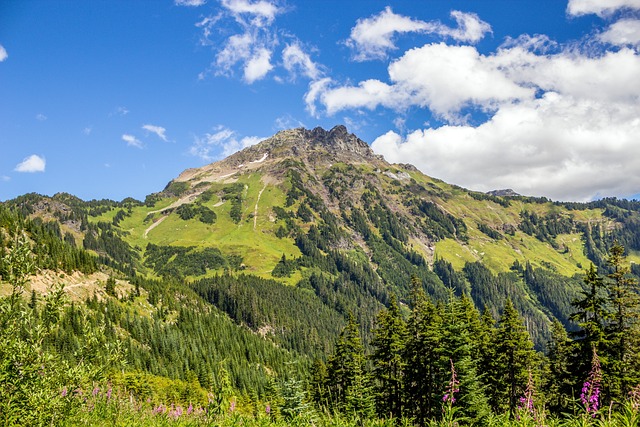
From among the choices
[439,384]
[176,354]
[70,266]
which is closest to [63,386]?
[439,384]

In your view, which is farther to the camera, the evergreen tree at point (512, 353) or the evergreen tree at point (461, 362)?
the evergreen tree at point (512, 353)

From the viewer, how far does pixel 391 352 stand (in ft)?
141

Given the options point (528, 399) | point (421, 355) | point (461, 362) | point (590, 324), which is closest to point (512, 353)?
point (421, 355)

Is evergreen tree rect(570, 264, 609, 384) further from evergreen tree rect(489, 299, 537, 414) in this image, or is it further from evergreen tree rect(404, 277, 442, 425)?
evergreen tree rect(404, 277, 442, 425)

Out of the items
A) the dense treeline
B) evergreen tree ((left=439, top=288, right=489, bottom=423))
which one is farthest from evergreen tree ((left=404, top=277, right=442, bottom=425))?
evergreen tree ((left=439, top=288, right=489, bottom=423))

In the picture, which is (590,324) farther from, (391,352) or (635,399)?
(635,399)

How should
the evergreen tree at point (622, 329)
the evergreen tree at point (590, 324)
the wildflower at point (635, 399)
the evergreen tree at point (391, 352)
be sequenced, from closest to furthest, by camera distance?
1. the wildflower at point (635, 399)
2. the evergreen tree at point (622, 329)
3. the evergreen tree at point (590, 324)
4. the evergreen tree at point (391, 352)

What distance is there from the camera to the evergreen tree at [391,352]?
140ft

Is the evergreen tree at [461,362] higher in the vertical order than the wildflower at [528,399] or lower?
lower

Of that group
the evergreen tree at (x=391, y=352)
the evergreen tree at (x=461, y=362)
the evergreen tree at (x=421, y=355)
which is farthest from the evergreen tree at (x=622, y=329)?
the evergreen tree at (x=391, y=352)

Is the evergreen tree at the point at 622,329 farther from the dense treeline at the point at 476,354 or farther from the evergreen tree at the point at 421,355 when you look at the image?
the evergreen tree at the point at 421,355

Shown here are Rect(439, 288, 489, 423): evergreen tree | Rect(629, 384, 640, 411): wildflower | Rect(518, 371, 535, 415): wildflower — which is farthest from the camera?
Rect(439, 288, 489, 423): evergreen tree

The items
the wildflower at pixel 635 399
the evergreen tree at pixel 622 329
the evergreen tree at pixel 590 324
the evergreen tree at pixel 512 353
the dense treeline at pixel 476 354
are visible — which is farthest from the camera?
the evergreen tree at pixel 512 353

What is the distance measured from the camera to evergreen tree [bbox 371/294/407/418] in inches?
1674
